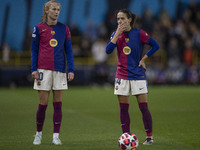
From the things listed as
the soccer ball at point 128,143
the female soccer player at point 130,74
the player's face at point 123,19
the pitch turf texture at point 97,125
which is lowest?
the pitch turf texture at point 97,125

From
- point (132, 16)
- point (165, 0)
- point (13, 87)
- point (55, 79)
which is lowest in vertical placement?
point (13, 87)

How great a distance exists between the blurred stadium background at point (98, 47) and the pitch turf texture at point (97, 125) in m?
8.02

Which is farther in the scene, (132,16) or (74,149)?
(132,16)

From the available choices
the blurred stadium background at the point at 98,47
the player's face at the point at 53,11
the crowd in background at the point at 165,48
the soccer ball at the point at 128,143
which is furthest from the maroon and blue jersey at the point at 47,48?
the crowd in background at the point at 165,48

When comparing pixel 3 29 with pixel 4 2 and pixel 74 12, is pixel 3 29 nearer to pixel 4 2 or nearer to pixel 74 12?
pixel 4 2

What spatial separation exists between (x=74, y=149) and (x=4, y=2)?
809 inches

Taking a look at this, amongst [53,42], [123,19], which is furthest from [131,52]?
[53,42]

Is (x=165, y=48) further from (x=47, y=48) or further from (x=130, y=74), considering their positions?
(x=47, y=48)

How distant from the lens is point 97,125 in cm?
880

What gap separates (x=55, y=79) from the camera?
21.6ft

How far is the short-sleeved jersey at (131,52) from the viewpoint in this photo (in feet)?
21.5

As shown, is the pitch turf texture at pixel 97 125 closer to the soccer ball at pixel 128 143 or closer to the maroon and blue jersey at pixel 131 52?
the soccer ball at pixel 128 143

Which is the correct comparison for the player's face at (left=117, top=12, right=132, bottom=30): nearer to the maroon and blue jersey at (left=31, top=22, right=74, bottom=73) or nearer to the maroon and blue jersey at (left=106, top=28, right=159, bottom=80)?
the maroon and blue jersey at (left=106, top=28, right=159, bottom=80)

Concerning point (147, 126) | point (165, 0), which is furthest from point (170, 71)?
point (147, 126)
